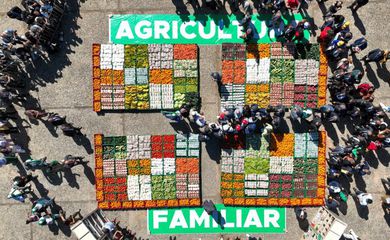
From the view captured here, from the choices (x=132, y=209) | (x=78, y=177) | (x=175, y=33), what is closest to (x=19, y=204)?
(x=78, y=177)

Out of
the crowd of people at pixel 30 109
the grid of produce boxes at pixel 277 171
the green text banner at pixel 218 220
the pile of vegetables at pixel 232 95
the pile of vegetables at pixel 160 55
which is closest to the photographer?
the crowd of people at pixel 30 109

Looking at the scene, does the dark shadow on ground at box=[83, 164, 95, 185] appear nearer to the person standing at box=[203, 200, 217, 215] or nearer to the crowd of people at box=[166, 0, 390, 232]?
the crowd of people at box=[166, 0, 390, 232]

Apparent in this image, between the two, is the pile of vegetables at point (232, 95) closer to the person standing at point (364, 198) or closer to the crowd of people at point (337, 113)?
the crowd of people at point (337, 113)

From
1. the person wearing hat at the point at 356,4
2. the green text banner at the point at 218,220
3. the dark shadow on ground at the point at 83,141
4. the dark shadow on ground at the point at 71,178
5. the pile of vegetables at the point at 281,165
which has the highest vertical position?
the person wearing hat at the point at 356,4

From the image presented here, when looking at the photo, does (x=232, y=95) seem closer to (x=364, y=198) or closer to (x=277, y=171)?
(x=277, y=171)

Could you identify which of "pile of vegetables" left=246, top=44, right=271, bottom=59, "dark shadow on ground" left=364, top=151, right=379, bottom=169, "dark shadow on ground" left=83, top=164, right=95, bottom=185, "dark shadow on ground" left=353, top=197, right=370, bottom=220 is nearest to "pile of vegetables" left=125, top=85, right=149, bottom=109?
"dark shadow on ground" left=83, top=164, right=95, bottom=185

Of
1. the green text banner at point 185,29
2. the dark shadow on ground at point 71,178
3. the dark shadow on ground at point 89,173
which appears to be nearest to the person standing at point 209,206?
the dark shadow on ground at point 89,173

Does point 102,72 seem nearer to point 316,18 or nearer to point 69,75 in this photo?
point 69,75
